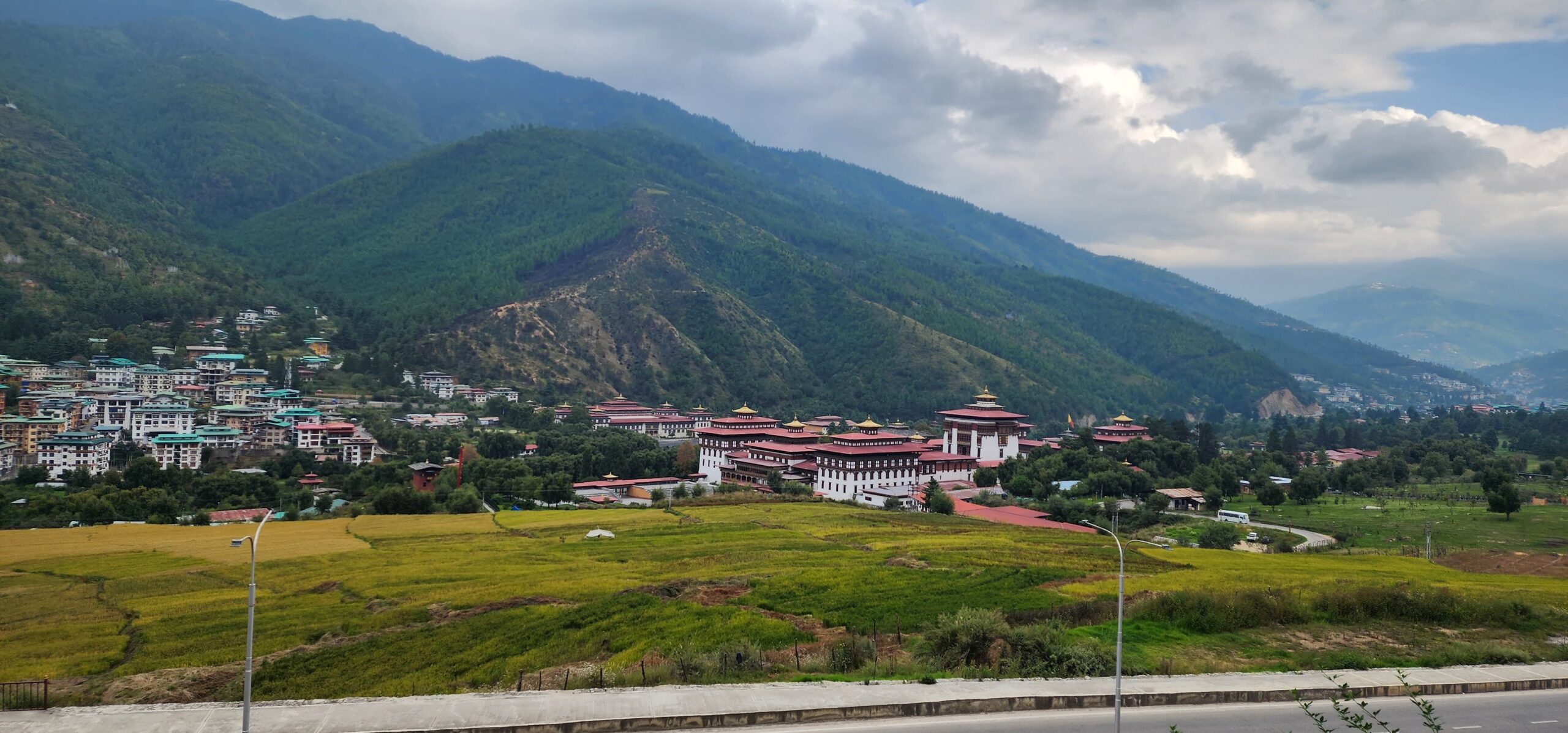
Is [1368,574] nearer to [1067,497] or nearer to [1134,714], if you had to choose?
[1134,714]

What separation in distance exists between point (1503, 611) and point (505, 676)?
112ft

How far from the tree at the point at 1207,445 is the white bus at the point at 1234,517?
32.2m

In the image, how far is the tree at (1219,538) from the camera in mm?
61188

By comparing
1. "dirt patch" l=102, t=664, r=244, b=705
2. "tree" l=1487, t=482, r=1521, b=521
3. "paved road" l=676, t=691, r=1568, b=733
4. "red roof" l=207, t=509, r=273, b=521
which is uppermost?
"tree" l=1487, t=482, r=1521, b=521

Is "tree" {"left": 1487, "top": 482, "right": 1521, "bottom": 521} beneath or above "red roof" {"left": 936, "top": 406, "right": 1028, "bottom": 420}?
beneath

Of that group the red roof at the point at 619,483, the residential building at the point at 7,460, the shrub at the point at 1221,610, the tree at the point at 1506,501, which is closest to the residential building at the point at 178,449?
the residential building at the point at 7,460

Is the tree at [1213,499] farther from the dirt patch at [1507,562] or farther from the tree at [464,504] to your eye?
the tree at [464,504]

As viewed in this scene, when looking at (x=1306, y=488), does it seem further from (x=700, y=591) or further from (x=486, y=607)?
(x=486, y=607)

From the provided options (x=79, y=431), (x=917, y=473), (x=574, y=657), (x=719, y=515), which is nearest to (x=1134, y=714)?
(x=574, y=657)

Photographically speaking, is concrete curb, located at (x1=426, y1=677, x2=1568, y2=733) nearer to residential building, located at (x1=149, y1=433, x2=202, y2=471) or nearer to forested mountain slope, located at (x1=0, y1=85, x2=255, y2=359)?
residential building, located at (x1=149, y1=433, x2=202, y2=471)

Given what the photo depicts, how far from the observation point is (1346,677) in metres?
27.4

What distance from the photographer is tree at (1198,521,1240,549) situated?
61.2 meters

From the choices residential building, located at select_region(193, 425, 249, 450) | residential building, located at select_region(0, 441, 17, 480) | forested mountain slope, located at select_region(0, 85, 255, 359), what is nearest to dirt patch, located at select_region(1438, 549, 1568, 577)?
residential building, located at select_region(193, 425, 249, 450)

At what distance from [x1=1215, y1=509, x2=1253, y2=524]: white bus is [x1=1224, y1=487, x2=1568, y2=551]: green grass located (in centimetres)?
96
